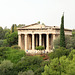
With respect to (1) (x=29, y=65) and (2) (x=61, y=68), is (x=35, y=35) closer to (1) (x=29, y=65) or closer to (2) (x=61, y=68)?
(1) (x=29, y=65)

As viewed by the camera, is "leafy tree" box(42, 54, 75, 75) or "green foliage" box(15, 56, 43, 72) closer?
"leafy tree" box(42, 54, 75, 75)

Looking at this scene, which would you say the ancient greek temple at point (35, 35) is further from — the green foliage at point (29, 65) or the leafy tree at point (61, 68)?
the leafy tree at point (61, 68)

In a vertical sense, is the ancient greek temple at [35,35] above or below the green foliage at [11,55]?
above

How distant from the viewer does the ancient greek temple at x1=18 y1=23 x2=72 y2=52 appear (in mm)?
40312

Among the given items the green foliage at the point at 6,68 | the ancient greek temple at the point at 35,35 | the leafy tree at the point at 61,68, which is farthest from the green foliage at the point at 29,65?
the ancient greek temple at the point at 35,35

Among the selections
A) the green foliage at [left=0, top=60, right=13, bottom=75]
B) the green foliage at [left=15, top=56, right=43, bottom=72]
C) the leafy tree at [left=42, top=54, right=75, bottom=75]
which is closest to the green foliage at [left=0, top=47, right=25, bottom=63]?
the green foliage at [left=15, top=56, right=43, bottom=72]

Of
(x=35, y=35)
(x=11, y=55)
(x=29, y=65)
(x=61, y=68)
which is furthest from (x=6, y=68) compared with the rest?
(x=35, y=35)

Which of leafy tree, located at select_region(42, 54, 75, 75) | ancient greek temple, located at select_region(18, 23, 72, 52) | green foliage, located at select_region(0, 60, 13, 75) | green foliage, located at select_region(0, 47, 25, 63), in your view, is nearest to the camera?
leafy tree, located at select_region(42, 54, 75, 75)

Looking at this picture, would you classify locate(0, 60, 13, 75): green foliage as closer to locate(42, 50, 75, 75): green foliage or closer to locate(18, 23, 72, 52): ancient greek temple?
locate(42, 50, 75, 75): green foliage

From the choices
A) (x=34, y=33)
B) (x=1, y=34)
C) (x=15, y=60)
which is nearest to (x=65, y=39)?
(x=34, y=33)

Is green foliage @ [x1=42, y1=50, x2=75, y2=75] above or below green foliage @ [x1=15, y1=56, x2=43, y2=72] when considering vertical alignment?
above

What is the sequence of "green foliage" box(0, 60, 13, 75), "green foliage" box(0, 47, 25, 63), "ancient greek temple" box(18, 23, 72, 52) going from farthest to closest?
1. "ancient greek temple" box(18, 23, 72, 52)
2. "green foliage" box(0, 47, 25, 63)
3. "green foliage" box(0, 60, 13, 75)

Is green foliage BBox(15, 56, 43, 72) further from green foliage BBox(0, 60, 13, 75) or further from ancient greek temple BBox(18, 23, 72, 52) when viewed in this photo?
ancient greek temple BBox(18, 23, 72, 52)

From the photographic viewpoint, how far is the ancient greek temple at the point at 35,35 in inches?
1587
